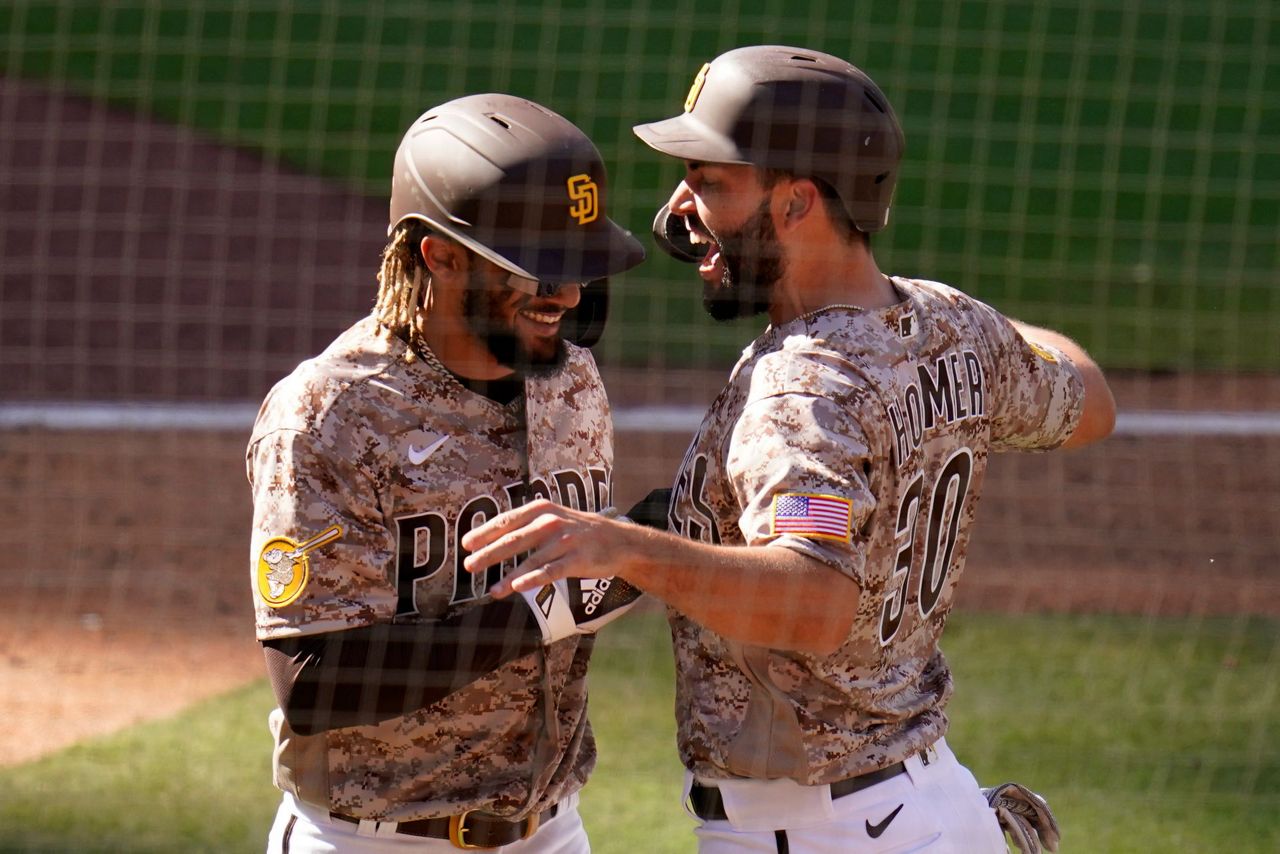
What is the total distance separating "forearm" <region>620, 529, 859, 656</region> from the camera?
1.99 meters

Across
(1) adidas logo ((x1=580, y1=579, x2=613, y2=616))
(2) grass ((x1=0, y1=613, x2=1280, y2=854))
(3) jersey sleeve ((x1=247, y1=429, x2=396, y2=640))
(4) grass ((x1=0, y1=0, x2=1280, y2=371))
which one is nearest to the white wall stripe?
(2) grass ((x1=0, y1=613, x2=1280, y2=854))

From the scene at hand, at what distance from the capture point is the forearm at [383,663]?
2248mm

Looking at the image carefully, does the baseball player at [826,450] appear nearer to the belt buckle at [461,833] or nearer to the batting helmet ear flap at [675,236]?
the batting helmet ear flap at [675,236]

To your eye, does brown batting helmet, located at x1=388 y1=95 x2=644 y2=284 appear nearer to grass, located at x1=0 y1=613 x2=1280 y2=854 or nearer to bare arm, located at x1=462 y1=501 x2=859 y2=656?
bare arm, located at x1=462 y1=501 x2=859 y2=656

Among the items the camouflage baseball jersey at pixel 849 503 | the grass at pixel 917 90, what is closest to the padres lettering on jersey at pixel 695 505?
the camouflage baseball jersey at pixel 849 503

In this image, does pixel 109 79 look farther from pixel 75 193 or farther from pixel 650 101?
pixel 650 101

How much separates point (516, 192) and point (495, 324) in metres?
0.20

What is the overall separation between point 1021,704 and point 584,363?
2.86 m

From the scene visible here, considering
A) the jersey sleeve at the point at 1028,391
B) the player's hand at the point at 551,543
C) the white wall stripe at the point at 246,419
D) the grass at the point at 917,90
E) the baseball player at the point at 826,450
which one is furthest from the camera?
the grass at the point at 917,90

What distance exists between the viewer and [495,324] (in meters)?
2.44

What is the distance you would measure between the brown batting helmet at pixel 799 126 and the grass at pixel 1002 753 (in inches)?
92.4

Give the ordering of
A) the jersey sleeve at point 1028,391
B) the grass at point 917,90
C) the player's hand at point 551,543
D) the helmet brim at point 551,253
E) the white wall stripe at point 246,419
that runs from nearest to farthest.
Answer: the player's hand at point 551,543 < the helmet brim at point 551,253 < the jersey sleeve at point 1028,391 < the white wall stripe at point 246,419 < the grass at point 917,90

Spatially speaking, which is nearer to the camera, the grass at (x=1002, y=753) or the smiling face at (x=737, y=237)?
the smiling face at (x=737, y=237)

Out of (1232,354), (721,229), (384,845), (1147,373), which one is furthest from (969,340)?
(1232,354)
